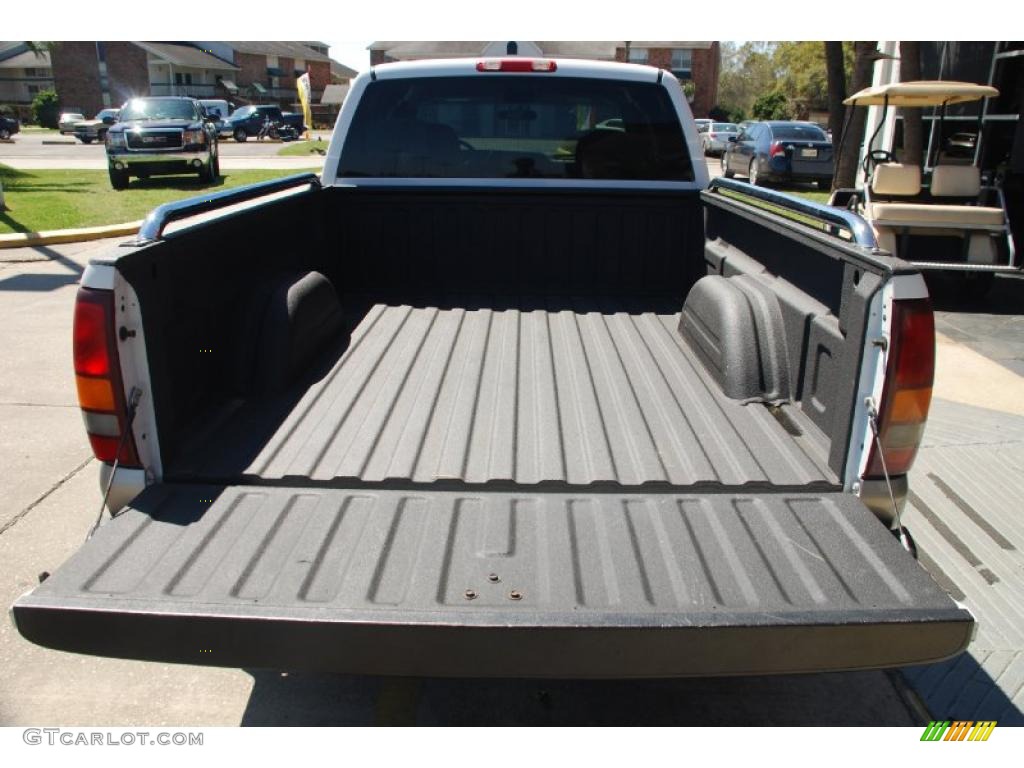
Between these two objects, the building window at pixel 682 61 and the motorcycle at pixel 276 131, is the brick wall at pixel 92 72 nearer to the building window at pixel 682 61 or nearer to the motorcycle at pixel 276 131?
the motorcycle at pixel 276 131

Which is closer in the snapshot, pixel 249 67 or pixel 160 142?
pixel 160 142

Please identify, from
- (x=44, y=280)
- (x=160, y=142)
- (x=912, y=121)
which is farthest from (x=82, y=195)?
(x=912, y=121)

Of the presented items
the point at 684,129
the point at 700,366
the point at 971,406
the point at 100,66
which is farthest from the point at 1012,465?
the point at 100,66

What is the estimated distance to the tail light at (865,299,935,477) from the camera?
230cm

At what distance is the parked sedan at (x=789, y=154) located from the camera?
20094mm

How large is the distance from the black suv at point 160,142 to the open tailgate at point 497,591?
16522 millimetres

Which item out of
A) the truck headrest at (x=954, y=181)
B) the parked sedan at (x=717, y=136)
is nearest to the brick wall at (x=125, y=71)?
the parked sedan at (x=717, y=136)

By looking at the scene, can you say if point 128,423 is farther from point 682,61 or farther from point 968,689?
point 682,61

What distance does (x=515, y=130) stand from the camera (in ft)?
15.4

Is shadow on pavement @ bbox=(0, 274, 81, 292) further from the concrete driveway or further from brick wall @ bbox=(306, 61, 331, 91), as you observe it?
brick wall @ bbox=(306, 61, 331, 91)

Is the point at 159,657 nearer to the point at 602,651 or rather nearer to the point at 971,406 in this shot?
the point at 602,651

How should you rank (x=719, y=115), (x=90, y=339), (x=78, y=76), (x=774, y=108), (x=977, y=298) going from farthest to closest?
1. (x=78, y=76)
2. (x=719, y=115)
3. (x=774, y=108)
4. (x=977, y=298)
5. (x=90, y=339)

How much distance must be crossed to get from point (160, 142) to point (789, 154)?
566 inches

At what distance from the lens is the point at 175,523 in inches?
91.5
